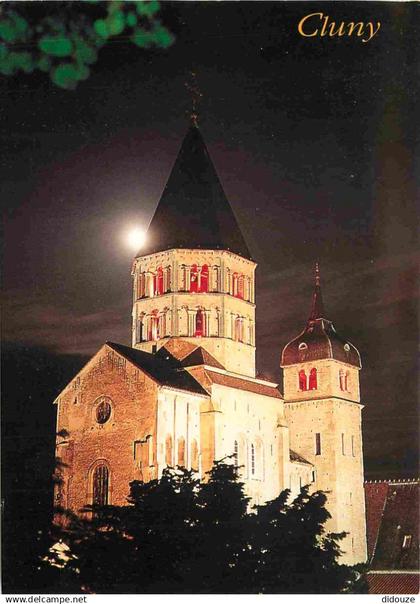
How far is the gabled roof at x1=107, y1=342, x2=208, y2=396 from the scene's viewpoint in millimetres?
33406

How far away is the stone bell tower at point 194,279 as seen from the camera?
36.0 metres

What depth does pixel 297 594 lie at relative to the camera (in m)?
24.1

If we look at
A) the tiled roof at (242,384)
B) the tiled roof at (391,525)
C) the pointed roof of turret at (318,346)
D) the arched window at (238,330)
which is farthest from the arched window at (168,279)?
the tiled roof at (391,525)

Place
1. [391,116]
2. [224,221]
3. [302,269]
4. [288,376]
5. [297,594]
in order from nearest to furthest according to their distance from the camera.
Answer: [297,594], [391,116], [302,269], [224,221], [288,376]

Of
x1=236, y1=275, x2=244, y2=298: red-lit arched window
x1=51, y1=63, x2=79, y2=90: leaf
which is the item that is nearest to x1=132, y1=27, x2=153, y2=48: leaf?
x1=51, y1=63, x2=79, y2=90: leaf

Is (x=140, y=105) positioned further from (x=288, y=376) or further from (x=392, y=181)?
(x=288, y=376)

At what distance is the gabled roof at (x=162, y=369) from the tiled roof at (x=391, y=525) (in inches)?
290

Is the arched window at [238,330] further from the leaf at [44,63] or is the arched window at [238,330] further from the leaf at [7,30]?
the leaf at [7,30]

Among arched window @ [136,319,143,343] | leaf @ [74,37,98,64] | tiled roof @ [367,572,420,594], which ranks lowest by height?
tiled roof @ [367,572,420,594]

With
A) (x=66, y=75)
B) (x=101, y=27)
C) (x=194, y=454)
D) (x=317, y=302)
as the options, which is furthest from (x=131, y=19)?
(x=194, y=454)

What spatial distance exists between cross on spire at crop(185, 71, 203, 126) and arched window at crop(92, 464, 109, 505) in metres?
11.6

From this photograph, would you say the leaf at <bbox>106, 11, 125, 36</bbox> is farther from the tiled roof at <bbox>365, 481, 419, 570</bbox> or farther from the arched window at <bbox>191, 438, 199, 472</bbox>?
the tiled roof at <bbox>365, 481, 419, 570</bbox>

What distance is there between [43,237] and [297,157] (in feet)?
24.1

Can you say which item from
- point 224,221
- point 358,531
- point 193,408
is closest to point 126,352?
point 193,408
